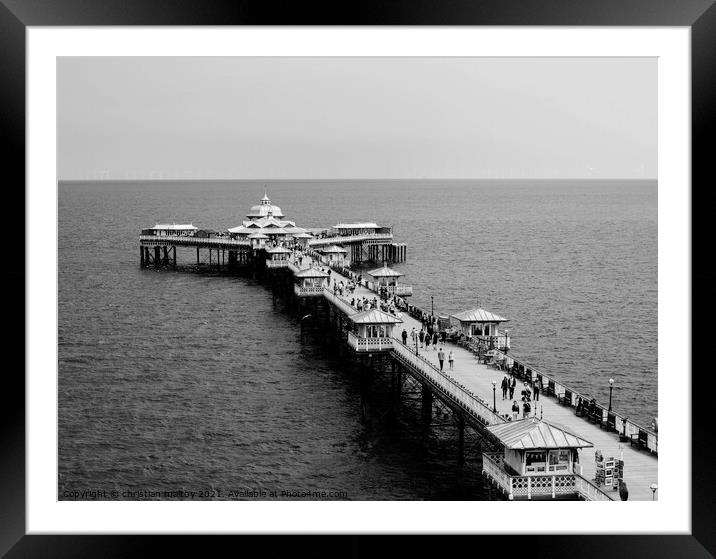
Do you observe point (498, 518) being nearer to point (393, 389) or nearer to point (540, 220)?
point (393, 389)

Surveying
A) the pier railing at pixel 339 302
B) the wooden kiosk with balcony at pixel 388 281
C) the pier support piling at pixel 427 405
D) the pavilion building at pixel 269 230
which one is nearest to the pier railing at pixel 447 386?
the pier support piling at pixel 427 405

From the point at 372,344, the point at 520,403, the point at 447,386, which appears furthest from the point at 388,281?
the point at 520,403

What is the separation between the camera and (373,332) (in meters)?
28.6

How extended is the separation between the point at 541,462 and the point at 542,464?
0.04m

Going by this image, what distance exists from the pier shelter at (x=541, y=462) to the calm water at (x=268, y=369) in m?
4.34

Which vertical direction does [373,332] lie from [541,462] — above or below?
above

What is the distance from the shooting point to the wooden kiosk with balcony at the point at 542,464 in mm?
16500

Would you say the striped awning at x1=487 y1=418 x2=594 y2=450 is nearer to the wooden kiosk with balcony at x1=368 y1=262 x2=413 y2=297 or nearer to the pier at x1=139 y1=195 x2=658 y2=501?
the pier at x1=139 y1=195 x2=658 y2=501

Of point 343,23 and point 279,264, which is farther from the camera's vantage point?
point 279,264

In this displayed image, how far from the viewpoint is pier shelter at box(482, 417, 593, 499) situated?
1652 cm

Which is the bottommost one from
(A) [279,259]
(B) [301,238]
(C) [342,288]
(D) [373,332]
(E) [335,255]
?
(D) [373,332]

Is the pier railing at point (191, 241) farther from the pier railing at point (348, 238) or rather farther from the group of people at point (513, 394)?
the group of people at point (513, 394)

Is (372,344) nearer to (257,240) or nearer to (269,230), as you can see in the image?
(257,240)
